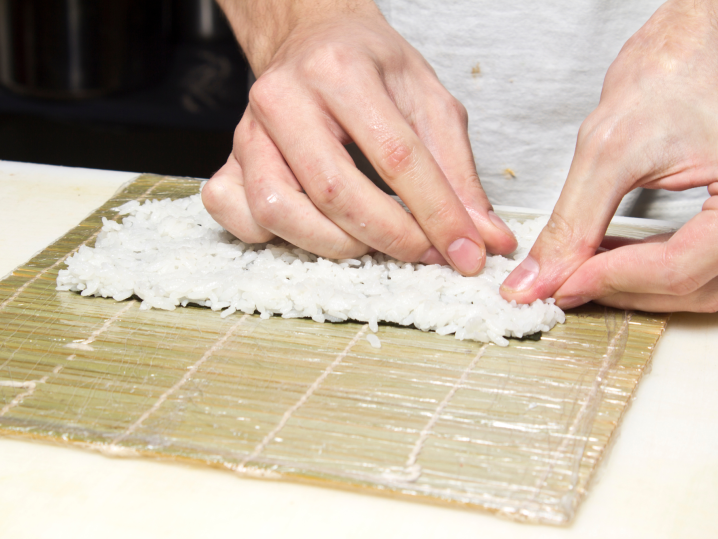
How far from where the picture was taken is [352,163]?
112 cm

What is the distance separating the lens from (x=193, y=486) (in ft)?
2.48

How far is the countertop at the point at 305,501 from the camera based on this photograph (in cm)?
70

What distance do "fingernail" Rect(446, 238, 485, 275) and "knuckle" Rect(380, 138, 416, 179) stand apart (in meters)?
0.15

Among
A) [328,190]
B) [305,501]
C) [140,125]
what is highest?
[328,190]

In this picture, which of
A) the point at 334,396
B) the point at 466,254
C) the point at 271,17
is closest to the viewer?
the point at 334,396

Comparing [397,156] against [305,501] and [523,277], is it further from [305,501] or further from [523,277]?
[305,501]

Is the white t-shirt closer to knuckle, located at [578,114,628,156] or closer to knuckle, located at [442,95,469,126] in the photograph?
knuckle, located at [442,95,469,126]

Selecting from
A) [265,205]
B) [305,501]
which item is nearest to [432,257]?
[265,205]

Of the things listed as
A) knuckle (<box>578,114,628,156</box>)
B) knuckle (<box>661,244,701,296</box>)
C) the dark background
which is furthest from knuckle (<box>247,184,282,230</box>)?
the dark background

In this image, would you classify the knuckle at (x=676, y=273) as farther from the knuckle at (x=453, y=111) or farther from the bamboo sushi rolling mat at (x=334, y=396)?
the knuckle at (x=453, y=111)

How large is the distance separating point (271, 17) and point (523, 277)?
0.89 meters

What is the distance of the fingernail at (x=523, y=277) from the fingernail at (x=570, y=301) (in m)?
0.06

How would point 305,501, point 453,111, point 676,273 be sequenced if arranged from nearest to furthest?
point 305,501 → point 676,273 → point 453,111

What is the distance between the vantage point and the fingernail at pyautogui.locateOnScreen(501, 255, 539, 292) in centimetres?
107
